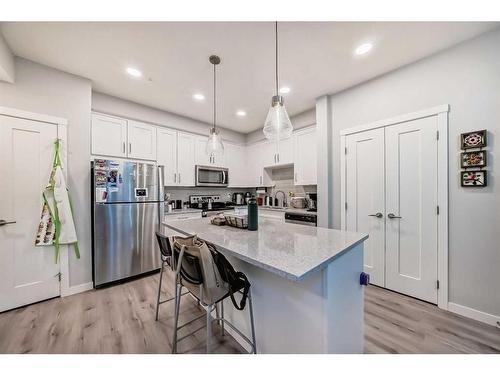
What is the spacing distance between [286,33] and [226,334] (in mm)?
2692

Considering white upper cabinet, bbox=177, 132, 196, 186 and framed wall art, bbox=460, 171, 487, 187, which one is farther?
white upper cabinet, bbox=177, 132, 196, 186

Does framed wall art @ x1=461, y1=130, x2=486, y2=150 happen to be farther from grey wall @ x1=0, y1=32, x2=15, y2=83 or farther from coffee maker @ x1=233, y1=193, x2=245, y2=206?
grey wall @ x1=0, y1=32, x2=15, y2=83

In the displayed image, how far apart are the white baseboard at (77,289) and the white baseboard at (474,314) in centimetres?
405

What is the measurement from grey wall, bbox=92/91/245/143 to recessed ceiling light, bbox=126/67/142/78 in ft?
2.85

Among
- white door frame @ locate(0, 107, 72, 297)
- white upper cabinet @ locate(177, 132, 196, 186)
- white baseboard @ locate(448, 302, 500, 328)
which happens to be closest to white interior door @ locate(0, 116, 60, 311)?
white door frame @ locate(0, 107, 72, 297)

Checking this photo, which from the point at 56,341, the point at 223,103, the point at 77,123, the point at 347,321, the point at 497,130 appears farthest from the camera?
the point at 223,103

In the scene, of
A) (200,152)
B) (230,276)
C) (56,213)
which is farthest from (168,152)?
(230,276)

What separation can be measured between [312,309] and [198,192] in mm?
3713

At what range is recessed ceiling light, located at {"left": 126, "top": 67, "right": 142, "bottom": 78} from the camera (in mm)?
2318

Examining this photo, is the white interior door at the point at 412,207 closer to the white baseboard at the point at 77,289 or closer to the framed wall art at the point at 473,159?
the framed wall art at the point at 473,159

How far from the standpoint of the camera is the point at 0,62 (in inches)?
70.1

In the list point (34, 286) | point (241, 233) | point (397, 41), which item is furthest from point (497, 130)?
point (34, 286)

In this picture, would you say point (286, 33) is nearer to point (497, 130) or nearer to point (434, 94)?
point (434, 94)

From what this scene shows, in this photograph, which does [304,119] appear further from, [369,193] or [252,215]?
[252,215]
